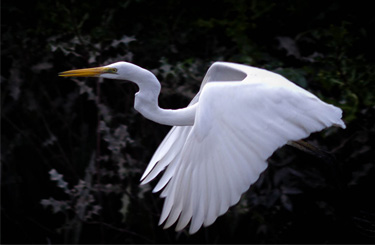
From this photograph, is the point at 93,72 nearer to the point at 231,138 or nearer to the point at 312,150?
the point at 231,138

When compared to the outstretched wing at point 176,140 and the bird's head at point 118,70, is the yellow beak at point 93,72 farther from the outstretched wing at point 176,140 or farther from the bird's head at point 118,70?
the outstretched wing at point 176,140

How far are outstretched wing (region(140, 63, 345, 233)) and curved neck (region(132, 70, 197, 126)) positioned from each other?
0.87ft

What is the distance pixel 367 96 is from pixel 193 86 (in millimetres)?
834

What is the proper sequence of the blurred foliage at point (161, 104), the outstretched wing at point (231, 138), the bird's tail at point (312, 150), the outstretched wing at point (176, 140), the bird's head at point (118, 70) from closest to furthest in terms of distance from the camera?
1. the outstretched wing at point (231, 138)
2. the bird's head at point (118, 70)
3. the outstretched wing at point (176, 140)
4. the bird's tail at point (312, 150)
5. the blurred foliage at point (161, 104)

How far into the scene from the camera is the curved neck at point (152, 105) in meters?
1.89

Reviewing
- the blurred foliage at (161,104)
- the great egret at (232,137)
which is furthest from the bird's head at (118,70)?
the blurred foliage at (161,104)

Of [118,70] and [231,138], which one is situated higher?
[118,70]

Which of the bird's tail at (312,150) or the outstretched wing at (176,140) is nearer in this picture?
the outstretched wing at (176,140)

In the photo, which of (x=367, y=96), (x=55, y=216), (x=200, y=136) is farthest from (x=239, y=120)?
(x=55, y=216)

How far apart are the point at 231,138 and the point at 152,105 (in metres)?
0.39

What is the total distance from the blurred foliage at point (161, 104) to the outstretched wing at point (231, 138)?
2.37ft

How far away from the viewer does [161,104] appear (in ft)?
9.49

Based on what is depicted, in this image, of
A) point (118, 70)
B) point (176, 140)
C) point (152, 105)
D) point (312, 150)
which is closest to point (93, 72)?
point (118, 70)

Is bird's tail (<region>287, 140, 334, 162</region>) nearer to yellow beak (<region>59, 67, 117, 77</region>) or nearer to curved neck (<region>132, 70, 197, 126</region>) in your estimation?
curved neck (<region>132, 70, 197, 126</region>)
